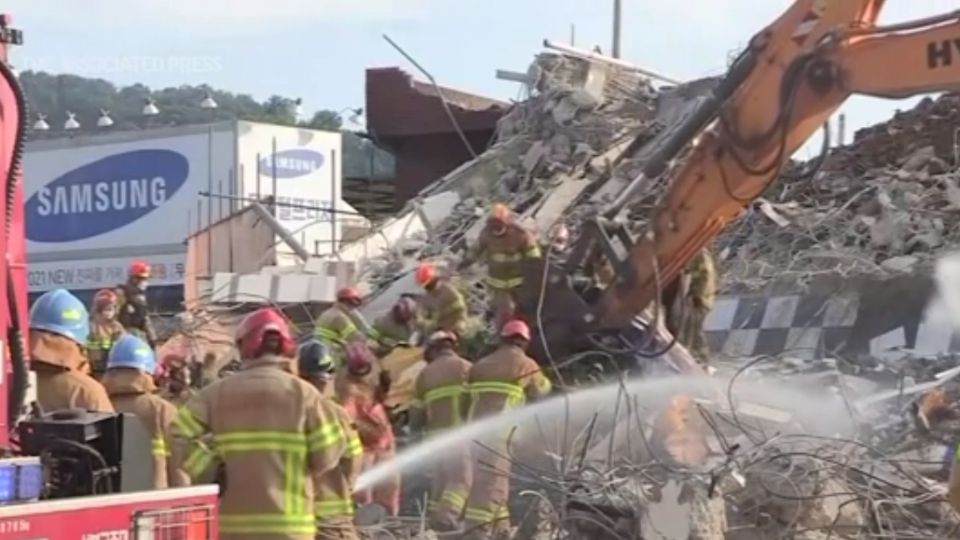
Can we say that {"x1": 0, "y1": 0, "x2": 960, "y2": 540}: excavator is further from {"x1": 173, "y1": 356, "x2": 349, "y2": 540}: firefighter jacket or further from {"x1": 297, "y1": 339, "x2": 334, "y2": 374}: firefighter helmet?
{"x1": 297, "y1": 339, "x2": 334, "y2": 374}: firefighter helmet

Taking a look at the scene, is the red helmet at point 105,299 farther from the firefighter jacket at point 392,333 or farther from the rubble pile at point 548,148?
the rubble pile at point 548,148

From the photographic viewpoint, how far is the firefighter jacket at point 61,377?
23.0ft

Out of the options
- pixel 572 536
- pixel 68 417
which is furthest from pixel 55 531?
pixel 572 536

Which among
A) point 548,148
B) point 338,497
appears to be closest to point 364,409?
point 338,497

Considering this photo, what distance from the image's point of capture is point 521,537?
927cm

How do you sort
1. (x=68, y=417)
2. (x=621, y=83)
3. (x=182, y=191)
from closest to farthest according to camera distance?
1. (x=68, y=417)
2. (x=621, y=83)
3. (x=182, y=191)

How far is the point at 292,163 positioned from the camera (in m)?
28.7

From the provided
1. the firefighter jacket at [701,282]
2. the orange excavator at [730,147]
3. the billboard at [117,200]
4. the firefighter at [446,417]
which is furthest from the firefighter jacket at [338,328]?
the billboard at [117,200]

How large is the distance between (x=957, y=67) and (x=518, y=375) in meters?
3.03

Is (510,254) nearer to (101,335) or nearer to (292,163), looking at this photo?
A: (101,335)

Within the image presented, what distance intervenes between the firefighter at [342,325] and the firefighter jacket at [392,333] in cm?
13

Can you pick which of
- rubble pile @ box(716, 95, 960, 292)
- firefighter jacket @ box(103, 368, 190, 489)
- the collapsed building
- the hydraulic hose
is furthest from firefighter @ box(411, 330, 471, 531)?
the hydraulic hose

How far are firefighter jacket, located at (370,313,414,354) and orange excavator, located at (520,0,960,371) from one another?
2.00 metres

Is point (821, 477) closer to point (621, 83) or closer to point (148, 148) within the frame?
Result: point (621, 83)
